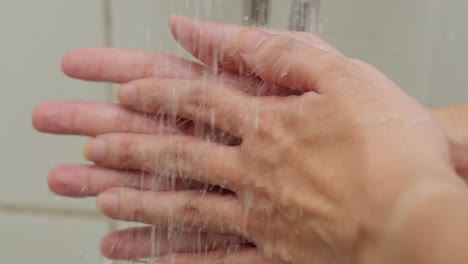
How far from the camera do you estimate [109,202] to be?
42cm

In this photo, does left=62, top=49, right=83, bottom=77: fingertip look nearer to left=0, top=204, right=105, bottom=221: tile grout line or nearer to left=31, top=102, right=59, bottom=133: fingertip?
left=31, top=102, right=59, bottom=133: fingertip

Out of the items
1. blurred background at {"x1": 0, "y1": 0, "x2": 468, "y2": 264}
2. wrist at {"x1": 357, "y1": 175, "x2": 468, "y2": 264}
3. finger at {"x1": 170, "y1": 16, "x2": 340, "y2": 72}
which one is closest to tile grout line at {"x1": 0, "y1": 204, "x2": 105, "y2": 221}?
blurred background at {"x1": 0, "y1": 0, "x2": 468, "y2": 264}

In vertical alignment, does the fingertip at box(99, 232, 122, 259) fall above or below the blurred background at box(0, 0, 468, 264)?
below

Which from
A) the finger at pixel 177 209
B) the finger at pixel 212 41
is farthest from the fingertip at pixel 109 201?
the finger at pixel 212 41

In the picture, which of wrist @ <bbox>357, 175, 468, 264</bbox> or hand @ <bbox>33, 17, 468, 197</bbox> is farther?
hand @ <bbox>33, 17, 468, 197</bbox>

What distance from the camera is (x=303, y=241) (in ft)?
1.20

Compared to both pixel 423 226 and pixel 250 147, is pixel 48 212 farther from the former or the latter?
pixel 423 226

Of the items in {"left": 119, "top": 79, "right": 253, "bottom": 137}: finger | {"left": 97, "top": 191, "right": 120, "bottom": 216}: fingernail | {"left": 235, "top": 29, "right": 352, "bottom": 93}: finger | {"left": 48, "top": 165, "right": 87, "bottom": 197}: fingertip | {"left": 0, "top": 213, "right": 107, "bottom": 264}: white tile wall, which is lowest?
{"left": 0, "top": 213, "right": 107, "bottom": 264}: white tile wall

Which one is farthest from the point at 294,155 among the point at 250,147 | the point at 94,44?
the point at 94,44

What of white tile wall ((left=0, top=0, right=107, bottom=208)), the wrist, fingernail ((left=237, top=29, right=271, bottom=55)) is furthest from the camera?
white tile wall ((left=0, top=0, right=107, bottom=208))

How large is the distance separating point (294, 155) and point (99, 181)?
0.15 m

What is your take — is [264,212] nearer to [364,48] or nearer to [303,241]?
[303,241]

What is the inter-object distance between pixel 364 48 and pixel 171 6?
0.55 feet

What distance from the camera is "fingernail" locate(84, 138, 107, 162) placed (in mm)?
420
